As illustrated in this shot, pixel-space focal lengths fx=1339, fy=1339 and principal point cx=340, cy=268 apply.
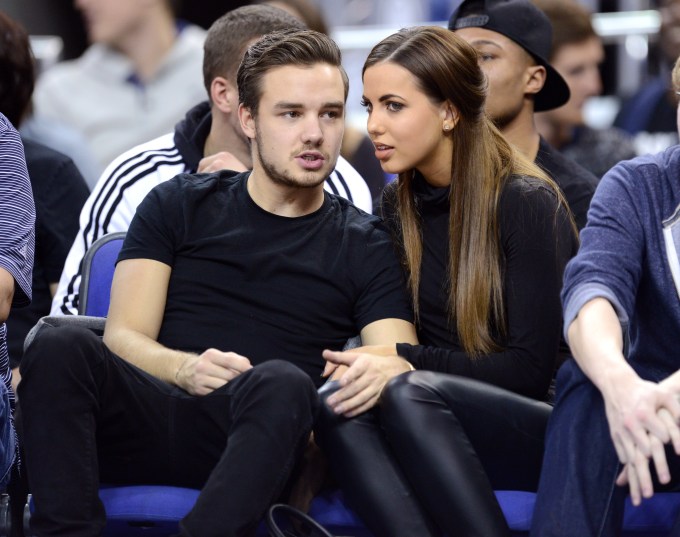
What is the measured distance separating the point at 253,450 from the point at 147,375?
41 cm

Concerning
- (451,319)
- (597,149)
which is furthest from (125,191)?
(597,149)

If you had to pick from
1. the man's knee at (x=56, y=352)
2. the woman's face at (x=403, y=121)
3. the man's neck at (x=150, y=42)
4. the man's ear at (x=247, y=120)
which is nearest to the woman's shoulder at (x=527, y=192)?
the woman's face at (x=403, y=121)

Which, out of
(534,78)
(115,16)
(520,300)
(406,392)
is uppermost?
(115,16)

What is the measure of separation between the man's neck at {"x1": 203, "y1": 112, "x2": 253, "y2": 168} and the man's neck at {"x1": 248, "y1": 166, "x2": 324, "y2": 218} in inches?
22.4

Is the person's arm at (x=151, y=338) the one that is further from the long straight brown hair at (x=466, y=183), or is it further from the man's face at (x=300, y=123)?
the long straight brown hair at (x=466, y=183)

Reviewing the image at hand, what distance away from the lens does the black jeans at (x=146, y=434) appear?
2566 millimetres

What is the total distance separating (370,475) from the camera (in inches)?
105

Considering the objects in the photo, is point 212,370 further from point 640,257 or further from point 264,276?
point 640,257

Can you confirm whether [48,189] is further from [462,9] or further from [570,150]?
[570,150]

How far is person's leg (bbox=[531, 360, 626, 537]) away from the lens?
2490 mm

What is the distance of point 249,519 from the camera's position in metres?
2.55

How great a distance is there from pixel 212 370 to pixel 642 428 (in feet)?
2.93

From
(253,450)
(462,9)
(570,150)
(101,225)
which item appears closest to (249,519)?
(253,450)

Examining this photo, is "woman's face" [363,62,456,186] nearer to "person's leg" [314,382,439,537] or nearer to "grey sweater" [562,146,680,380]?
"grey sweater" [562,146,680,380]
